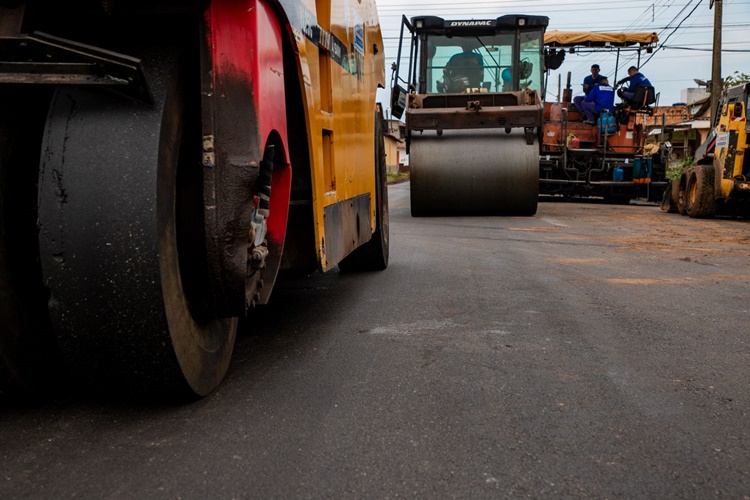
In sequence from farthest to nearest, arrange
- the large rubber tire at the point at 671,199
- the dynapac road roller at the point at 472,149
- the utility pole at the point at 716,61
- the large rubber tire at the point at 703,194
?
the utility pole at the point at 716,61 < the large rubber tire at the point at 671,199 < the large rubber tire at the point at 703,194 < the dynapac road roller at the point at 472,149

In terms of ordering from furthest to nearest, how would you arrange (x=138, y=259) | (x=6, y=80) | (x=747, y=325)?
(x=747, y=325) → (x=138, y=259) → (x=6, y=80)

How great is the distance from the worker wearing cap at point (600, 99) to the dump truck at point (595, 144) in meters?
0.15

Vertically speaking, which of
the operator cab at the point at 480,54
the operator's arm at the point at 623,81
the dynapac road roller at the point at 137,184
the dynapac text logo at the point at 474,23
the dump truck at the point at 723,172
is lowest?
the dump truck at the point at 723,172

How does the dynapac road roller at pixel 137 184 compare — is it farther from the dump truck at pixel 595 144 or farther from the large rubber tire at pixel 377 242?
the dump truck at pixel 595 144

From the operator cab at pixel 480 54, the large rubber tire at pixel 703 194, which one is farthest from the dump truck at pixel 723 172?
the operator cab at pixel 480 54

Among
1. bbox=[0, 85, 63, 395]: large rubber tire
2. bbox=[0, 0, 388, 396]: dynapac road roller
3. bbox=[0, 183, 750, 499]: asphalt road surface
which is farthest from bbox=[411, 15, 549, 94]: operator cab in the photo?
bbox=[0, 85, 63, 395]: large rubber tire

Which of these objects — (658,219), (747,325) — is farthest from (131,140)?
(658,219)

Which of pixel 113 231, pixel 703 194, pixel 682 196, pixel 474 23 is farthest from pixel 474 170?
pixel 113 231

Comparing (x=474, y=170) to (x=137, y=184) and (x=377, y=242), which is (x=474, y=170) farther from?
(x=137, y=184)

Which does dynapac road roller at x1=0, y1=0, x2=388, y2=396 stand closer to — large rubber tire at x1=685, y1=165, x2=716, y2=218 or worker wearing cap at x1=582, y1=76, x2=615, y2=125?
large rubber tire at x1=685, y1=165, x2=716, y2=218

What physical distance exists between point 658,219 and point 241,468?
41.1 feet

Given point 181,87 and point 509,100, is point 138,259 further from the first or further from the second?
point 509,100

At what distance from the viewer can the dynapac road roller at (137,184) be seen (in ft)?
7.43

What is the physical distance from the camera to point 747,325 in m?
4.32
